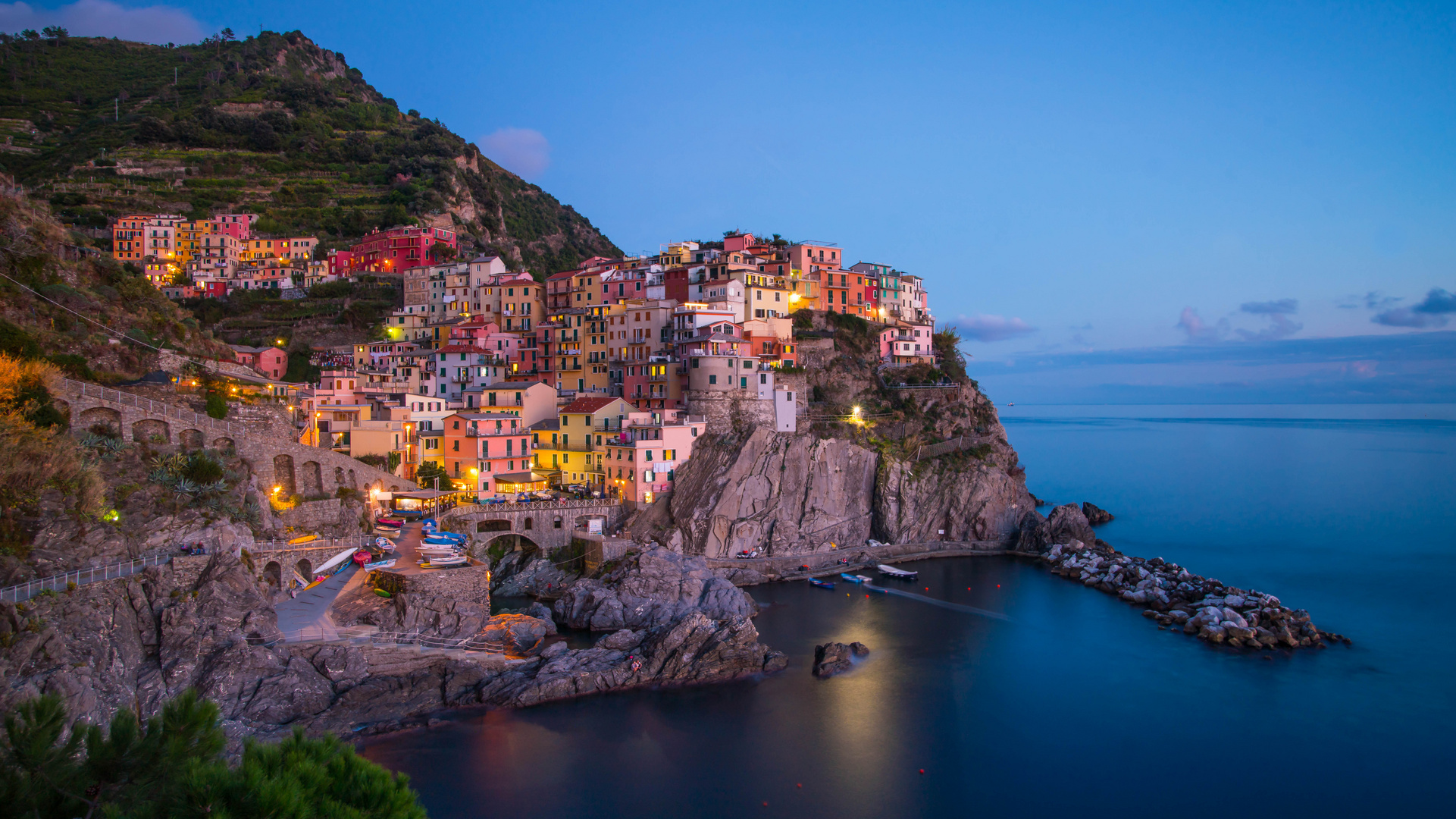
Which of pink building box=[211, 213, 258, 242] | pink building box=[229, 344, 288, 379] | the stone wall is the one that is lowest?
the stone wall

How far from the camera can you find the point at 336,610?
22.5 m


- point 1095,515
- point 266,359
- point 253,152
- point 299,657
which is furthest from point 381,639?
point 253,152

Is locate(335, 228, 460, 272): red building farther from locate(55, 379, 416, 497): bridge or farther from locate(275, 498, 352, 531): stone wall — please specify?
locate(275, 498, 352, 531): stone wall

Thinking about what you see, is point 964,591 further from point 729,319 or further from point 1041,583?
point 729,319

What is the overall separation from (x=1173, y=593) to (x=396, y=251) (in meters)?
51.6

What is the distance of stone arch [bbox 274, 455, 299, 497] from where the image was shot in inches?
1093

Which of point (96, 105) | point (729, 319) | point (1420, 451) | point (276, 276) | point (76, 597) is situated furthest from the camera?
point (1420, 451)

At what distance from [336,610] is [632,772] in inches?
393

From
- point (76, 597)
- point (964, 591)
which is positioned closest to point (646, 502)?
point (964, 591)

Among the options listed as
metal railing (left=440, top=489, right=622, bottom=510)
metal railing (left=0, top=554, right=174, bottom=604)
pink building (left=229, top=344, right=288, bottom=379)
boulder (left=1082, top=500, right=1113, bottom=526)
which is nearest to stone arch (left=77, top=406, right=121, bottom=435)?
metal railing (left=0, top=554, right=174, bottom=604)

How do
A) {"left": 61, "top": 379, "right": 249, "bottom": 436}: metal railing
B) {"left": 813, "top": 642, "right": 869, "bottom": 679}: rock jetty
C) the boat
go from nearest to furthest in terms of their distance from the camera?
1. {"left": 61, "top": 379, "right": 249, "bottom": 436}: metal railing
2. {"left": 813, "top": 642, "right": 869, "bottom": 679}: rock jetty
3. the boat

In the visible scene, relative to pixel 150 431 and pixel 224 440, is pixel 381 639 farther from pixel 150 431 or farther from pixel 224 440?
pixel 150 431

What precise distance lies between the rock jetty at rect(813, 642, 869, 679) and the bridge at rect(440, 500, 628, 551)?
1204 centimetres

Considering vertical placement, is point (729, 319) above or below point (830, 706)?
above
